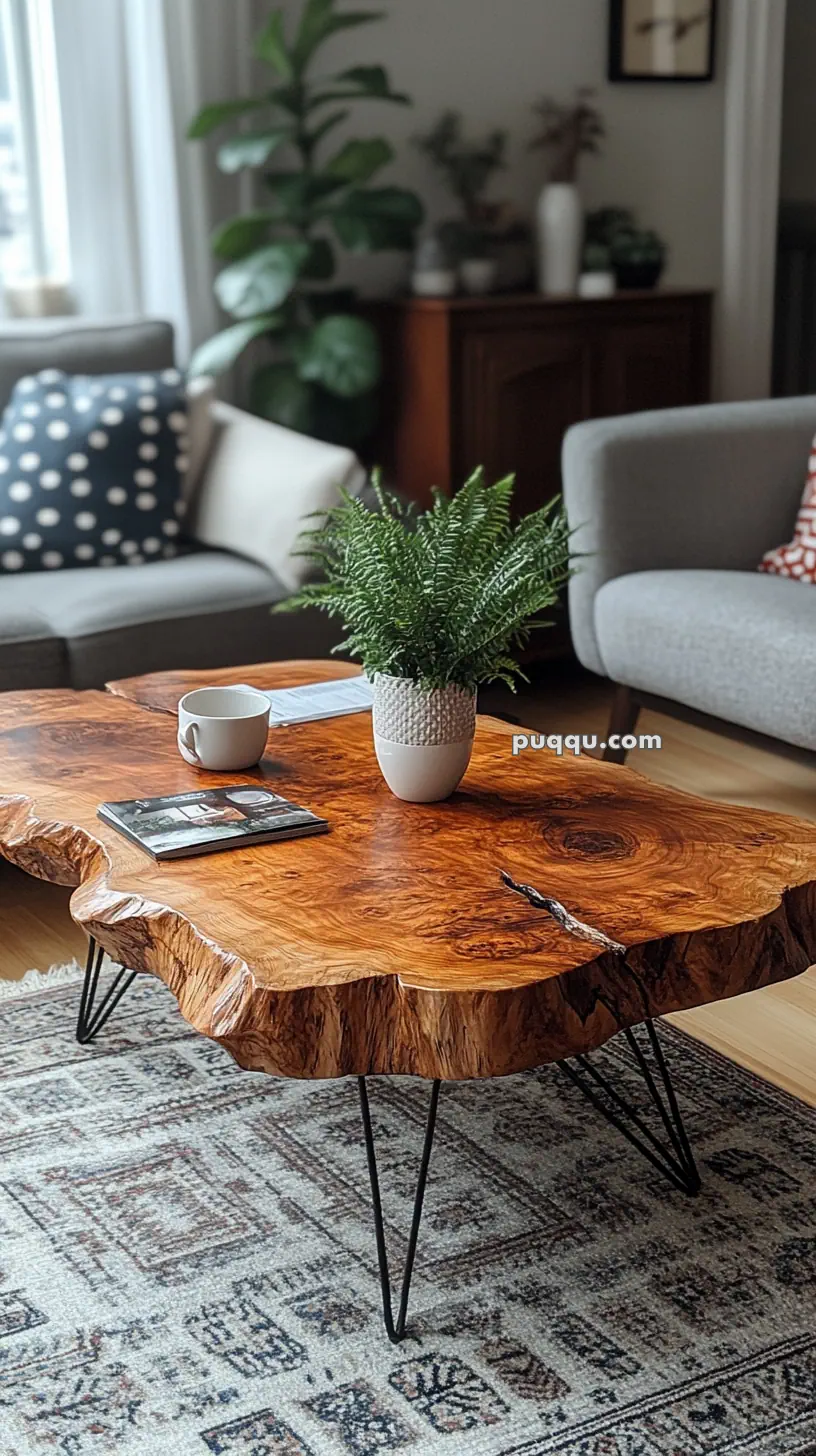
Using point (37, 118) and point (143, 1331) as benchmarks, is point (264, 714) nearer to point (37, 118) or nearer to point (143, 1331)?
point (143, 1331)

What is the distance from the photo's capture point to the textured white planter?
5.85 feet

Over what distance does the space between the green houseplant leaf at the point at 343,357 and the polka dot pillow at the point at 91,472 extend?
0.47 m

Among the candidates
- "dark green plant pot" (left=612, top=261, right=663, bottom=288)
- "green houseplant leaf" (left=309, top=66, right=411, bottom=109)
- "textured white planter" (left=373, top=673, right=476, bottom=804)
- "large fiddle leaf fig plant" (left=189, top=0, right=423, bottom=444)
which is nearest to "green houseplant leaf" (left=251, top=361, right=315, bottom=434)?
"large fiddle leaf fig plant" (left=189, top=0, right=423, bottom=444)

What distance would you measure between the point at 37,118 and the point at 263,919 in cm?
287

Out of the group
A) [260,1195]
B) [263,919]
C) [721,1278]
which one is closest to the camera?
[263,919]

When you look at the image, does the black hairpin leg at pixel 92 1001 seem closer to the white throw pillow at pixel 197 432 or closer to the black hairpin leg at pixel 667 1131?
the black hairpin leg at pixel 667 1131

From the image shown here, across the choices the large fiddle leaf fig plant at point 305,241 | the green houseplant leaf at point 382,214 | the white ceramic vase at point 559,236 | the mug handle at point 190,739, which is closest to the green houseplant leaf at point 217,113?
the large fiddle leaf fig plant at point 305,241

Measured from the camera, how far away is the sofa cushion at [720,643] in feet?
8.87

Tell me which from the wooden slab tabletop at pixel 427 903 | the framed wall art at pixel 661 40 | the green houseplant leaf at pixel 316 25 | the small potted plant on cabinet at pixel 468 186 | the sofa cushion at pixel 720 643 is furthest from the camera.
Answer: the framed wall art at pixel 661 40

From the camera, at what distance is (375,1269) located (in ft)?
5.57

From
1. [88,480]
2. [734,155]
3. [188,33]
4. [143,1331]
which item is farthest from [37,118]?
[143,1331]

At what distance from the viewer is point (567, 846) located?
170cm

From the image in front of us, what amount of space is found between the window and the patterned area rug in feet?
7.54

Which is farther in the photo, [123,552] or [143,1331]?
[123,552]
